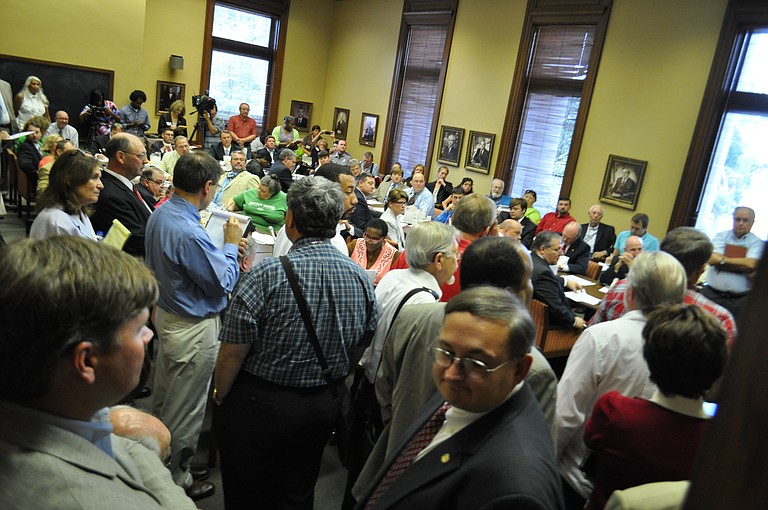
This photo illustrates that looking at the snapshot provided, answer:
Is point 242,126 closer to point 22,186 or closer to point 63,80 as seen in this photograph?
point 63,80

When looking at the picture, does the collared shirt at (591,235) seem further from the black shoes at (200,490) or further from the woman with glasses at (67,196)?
the woman with glasses at (67,196)

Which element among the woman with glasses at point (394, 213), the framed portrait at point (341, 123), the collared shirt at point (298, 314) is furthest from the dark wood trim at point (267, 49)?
the collared shirt at point (298, 314)

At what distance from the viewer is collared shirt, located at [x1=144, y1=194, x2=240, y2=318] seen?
2.62 meters

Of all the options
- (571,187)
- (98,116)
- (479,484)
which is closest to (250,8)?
(98,116)

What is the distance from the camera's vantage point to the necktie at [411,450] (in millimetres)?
1587

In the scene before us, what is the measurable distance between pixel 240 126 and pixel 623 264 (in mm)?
9903

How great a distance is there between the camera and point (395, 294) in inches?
103

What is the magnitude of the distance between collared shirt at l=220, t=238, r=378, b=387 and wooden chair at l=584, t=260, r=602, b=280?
16.7ft

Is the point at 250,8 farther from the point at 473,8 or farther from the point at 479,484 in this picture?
the point at 479,484

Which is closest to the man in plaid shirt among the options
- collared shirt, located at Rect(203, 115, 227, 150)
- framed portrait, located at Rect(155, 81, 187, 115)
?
collared shirt, located at Rect(203, 115, 227, 150)

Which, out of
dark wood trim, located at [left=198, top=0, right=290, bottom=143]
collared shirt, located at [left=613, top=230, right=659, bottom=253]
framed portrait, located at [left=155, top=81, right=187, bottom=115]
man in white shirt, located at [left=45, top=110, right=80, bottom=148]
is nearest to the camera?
collared shirt, located at [left=613, top=230, right=659, bottom=253]

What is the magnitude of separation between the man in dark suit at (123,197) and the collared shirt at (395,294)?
1.70 meters

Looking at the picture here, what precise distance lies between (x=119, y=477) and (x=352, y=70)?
14520 mm

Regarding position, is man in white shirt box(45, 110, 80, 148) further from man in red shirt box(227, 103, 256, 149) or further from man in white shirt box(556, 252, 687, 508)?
man in white shirt box(556, 252, 687, 508)
